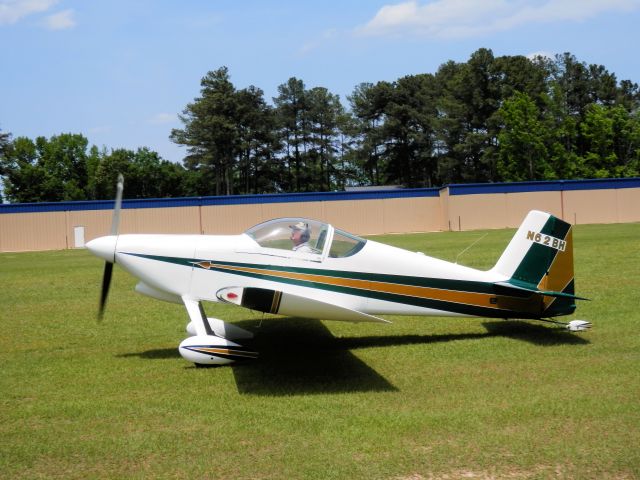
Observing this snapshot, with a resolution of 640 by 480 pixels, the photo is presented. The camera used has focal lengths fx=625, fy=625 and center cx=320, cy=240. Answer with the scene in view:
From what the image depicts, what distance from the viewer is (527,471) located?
459cm

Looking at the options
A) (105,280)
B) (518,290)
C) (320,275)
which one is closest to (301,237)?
(320,275)

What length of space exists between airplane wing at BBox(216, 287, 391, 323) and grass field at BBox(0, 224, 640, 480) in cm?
76

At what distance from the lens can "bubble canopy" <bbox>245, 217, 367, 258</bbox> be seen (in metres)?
7.86

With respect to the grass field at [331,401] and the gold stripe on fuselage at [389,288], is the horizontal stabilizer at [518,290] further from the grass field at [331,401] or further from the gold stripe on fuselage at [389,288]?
the grass field at [331,401]

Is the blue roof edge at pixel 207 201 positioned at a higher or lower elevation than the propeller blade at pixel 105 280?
higher

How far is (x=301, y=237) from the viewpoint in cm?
793

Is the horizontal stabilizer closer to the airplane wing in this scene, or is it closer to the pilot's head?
the airplane wing

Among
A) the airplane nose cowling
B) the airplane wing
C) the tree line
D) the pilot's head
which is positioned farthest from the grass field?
the tree line

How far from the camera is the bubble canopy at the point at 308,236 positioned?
25.8ft

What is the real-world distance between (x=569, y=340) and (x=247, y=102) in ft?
217

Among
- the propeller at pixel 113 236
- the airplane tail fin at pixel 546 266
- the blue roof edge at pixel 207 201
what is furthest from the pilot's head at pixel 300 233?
the blue roof edge at pixel 207 201

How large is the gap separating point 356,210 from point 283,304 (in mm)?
35075

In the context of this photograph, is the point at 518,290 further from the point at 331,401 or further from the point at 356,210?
the point at 356,210

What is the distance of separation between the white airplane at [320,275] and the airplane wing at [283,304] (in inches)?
5.6
